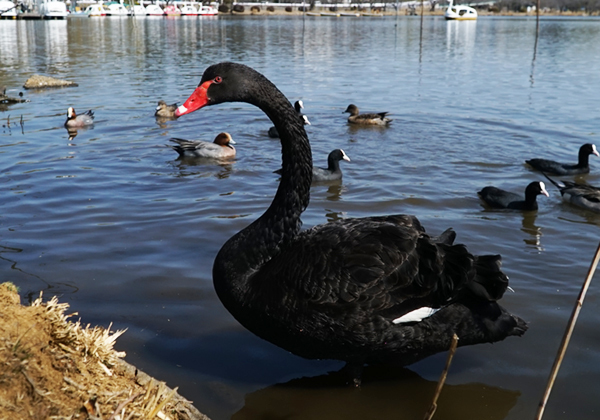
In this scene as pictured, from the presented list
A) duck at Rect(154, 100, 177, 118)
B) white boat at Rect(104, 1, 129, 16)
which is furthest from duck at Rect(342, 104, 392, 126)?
white boat at Rect(104, 1, 129, 16)

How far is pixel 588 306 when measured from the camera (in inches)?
209

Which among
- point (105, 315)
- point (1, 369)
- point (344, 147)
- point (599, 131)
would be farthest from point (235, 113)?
point (1, 369)

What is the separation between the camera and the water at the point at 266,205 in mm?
4301

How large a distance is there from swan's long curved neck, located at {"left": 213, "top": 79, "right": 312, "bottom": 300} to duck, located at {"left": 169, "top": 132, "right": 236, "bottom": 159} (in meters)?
6.90

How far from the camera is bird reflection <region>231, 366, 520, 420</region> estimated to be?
400 cm

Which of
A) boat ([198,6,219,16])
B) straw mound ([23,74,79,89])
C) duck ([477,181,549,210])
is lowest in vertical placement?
duck ([477,181,549,210])

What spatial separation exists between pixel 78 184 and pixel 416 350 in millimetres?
6687

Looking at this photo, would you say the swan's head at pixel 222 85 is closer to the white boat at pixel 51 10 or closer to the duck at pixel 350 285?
the duck at pixel 350 285

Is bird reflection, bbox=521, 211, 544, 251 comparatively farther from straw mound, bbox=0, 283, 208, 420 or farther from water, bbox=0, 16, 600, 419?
straw mound, bbox=0, 283, 208, 420

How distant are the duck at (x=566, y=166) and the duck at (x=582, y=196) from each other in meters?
1.09

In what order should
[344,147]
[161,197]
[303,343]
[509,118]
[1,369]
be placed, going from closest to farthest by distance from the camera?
1. [1,369]
2. [303,343]
3. [161,197]
4. [344,147]
5. [509,118]

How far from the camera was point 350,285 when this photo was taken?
3951mm

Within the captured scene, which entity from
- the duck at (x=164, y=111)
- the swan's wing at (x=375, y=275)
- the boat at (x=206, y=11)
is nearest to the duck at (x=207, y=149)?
the duck at (x=164, y=111)

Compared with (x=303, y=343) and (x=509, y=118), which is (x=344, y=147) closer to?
(x=509, y=118)
